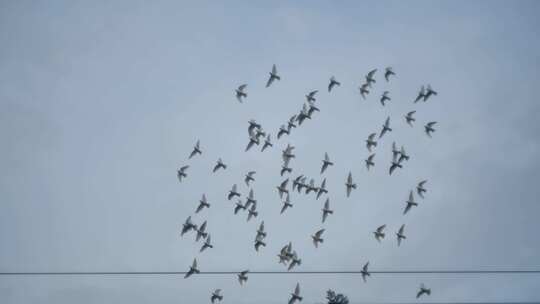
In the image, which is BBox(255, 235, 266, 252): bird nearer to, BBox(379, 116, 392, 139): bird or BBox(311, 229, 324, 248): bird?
BBox(311, 229, 324, 248): bird

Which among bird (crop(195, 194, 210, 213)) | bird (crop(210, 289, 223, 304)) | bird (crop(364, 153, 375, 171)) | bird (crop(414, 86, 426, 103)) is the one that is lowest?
bird (crop(210, 289, 223, 304))

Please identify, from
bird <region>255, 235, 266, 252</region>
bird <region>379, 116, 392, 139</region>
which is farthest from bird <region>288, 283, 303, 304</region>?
bird <region>379, 116, 392, 139</region>

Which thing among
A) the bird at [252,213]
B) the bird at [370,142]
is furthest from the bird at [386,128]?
the bird at [252,213]

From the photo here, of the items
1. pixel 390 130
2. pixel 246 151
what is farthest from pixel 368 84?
pixel 246 151

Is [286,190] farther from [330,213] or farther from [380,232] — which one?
[380,232]

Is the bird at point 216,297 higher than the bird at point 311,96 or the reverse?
the reverse

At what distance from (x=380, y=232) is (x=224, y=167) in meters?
12.6

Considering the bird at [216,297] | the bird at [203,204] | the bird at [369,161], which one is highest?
the bird at [369,161]

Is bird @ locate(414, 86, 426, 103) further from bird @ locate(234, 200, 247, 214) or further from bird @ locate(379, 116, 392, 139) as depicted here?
bird @ locate(234, 200, 247, 214)

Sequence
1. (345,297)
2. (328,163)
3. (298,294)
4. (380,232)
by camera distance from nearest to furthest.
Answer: (298,294) → (380,232) → (328,163) → (345,297)

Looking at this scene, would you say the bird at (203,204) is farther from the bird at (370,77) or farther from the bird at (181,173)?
the bird at (370,77)

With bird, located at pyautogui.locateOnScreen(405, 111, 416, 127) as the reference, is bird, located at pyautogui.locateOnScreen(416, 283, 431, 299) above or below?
below

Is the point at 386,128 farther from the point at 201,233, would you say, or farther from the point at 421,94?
the point at 201,233

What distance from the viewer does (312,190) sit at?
38375mm
